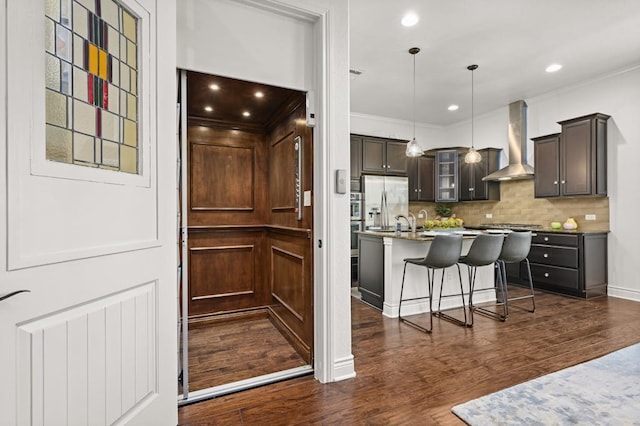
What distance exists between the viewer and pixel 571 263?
14.5ft

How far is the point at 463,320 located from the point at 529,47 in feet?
10.7

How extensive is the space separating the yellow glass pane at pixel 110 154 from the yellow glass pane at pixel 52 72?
0.25m

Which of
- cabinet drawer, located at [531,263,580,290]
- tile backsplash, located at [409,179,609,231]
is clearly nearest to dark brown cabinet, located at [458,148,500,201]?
tile backsplash, located at [409,179,609,231]

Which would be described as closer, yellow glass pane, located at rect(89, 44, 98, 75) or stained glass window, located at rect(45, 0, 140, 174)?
stained glass window, located at rect(45, 0, 140, 174)

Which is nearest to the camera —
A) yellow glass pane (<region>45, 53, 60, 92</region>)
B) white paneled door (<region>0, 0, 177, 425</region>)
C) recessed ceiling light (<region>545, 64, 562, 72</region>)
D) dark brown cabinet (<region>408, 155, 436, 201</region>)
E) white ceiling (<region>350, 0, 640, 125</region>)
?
white paneled door (<region>0, 0, 177, 425</region>)

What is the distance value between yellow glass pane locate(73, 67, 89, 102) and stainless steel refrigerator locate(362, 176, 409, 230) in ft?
15.5

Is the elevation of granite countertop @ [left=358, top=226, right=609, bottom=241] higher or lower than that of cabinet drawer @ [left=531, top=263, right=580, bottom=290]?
higher

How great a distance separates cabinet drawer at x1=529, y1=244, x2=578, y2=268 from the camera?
441cm

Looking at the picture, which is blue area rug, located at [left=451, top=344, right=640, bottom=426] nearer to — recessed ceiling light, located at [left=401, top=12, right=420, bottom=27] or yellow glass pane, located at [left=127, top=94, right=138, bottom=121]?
yellow glass pane, located at [left=127, top=94, right=138, bottom=121]

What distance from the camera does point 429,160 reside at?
22.1 feet

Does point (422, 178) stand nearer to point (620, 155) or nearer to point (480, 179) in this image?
point (480, 179)

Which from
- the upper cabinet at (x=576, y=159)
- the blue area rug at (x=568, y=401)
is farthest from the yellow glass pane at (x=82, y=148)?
the upper cabinet at (x=576, y=159)

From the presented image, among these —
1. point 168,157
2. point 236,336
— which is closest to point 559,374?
point 236,336

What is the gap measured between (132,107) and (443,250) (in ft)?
9.28
